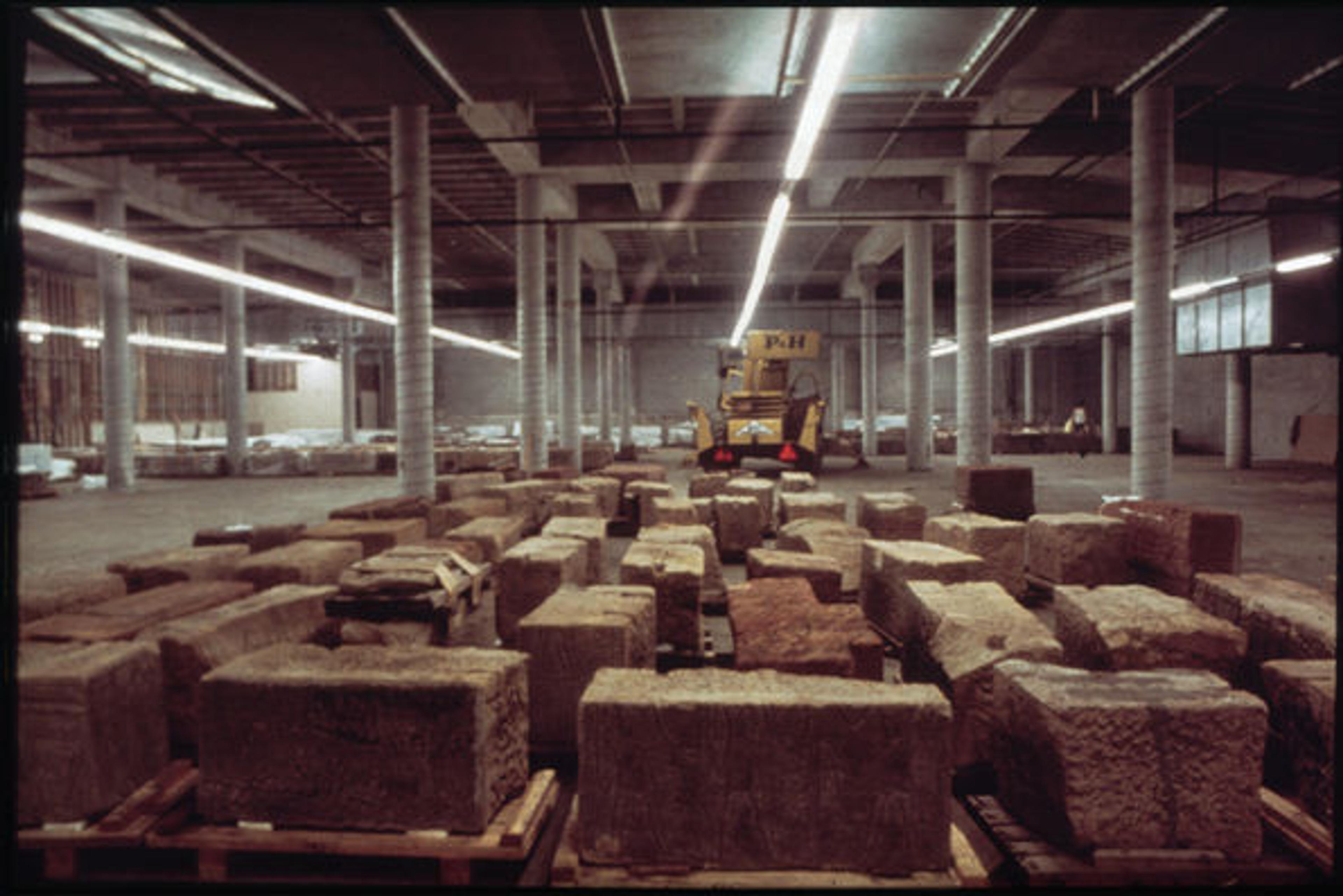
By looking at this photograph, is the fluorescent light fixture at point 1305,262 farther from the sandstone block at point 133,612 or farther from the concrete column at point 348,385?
the concrete column at point 348,385

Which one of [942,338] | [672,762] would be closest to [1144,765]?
[672,762]

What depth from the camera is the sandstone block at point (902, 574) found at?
165 inches

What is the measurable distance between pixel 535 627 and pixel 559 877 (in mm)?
1099

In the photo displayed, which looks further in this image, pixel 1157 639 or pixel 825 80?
pixel 825 80

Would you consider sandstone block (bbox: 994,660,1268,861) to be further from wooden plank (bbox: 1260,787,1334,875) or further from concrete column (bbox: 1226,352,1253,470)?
concrete column (bbox: 1226,352,1253,470)

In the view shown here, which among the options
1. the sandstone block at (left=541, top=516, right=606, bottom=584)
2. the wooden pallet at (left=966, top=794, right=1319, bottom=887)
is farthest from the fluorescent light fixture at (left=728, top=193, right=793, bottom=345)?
the wooden pallet at (left=966, top=794, right=1319, bottom=887)

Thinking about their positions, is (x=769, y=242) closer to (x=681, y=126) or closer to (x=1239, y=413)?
(x=681, y=126)

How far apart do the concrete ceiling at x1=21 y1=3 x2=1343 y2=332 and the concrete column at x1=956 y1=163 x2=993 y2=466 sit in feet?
Answer: 3.84

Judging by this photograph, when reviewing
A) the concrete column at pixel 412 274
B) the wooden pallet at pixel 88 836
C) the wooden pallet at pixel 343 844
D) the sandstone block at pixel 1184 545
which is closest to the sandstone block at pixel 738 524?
the sandstone block at pixel 1184 545

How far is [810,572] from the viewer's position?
4586 mm

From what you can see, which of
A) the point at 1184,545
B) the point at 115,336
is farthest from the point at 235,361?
the point at 1184,545

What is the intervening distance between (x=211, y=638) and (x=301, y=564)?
5.08ft

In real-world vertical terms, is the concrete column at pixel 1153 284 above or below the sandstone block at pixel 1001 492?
above

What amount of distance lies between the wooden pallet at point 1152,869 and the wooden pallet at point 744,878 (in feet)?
0.67
